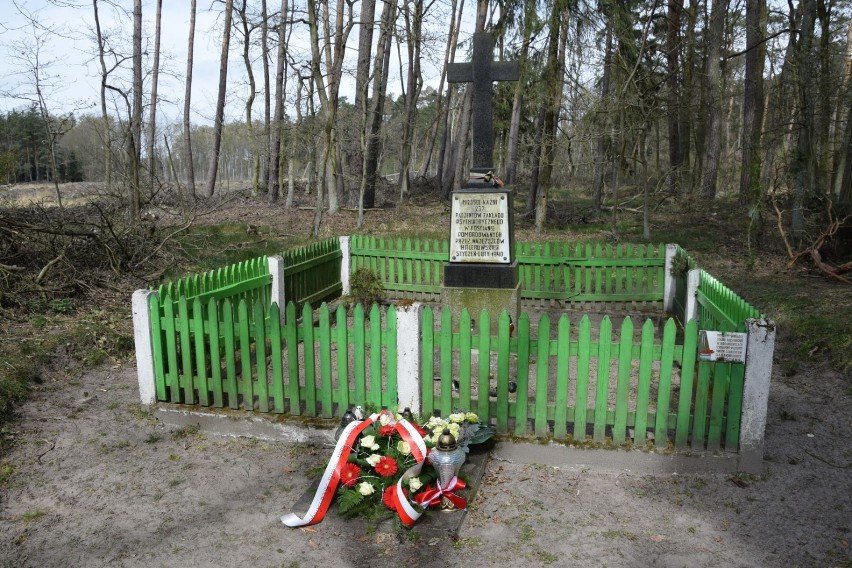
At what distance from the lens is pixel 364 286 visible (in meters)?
10.1

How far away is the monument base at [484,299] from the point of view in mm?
7906

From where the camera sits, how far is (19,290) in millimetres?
7883

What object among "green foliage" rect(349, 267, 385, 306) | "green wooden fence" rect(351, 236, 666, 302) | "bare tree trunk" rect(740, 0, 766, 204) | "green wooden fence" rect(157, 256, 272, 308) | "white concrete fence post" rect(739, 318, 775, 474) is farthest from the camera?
"bare tree trunk" rect(740, 0, 766, 204)

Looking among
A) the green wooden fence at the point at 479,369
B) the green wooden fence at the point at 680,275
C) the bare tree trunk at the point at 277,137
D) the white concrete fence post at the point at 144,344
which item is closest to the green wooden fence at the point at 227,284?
the green wooden fence at the point at 479,369

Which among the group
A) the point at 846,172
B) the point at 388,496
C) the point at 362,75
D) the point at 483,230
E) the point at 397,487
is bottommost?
the point at 388,496

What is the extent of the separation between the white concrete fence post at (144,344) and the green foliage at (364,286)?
475 cm

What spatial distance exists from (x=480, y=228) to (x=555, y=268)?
111 inches

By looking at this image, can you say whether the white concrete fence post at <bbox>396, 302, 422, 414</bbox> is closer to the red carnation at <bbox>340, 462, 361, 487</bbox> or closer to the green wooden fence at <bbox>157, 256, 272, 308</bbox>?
the red carnation at <bbox>340, 462, 361, 487</bbox>

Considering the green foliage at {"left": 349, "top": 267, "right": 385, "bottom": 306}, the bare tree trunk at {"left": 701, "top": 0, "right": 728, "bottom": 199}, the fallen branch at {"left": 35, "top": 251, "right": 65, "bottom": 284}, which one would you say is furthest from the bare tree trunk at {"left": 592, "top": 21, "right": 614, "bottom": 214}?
the fallen branch at {"left": 35, "top": 251, "right": 65, "bottom": 284}

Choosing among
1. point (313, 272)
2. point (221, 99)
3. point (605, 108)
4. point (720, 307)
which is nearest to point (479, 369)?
point (720, 307)

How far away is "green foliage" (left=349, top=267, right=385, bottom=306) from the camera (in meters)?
10.1

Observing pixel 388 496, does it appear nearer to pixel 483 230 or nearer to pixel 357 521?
pixel 357 521

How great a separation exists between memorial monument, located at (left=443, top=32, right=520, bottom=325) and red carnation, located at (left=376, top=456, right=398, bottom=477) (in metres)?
3.99

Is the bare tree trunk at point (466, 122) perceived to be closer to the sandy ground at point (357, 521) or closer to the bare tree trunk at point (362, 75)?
the bare tree trunk at point (362, 75)
